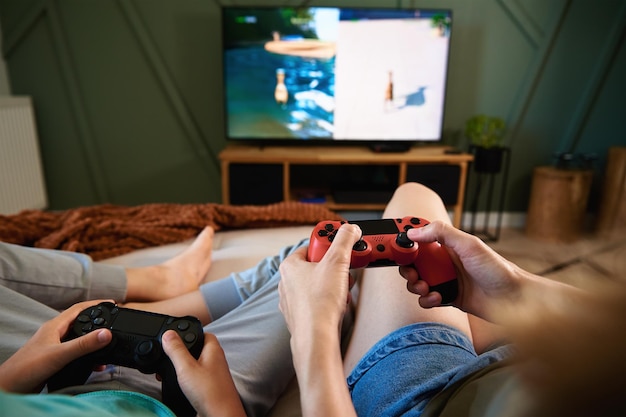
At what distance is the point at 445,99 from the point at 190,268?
197 cm

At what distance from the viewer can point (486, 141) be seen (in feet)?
8.25

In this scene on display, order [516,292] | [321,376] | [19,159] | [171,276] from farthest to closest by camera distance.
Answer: [19,159]
[171,276]
[516,292]
[321,376]

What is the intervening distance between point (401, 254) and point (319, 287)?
17cm

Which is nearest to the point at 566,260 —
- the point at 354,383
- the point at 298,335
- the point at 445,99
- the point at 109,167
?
the point at 298,335

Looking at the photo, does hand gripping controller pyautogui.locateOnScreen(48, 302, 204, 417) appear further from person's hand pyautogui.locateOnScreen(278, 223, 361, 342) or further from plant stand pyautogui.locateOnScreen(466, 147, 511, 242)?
plant stand pyautogui.locateOnScreen(466, 147, 511, 242)

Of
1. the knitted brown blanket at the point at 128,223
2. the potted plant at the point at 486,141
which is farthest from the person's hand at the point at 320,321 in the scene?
the potted plant at the point at 486,141

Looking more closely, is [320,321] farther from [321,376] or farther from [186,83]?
[186,83]

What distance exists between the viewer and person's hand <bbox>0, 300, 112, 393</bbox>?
491mm

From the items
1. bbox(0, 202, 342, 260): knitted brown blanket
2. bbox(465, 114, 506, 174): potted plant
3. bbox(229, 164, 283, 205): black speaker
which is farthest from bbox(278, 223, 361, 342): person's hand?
bbox(465, 114, 506, 174): potted plant

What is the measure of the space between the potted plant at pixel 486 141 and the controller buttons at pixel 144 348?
2261 mm

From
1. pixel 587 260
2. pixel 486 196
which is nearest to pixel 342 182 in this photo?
pixel 486 196

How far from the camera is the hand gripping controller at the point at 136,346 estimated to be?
0.51 m

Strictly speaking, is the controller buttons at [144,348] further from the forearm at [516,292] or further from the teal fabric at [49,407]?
the forearm at [516,292]

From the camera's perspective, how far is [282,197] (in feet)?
7.90
